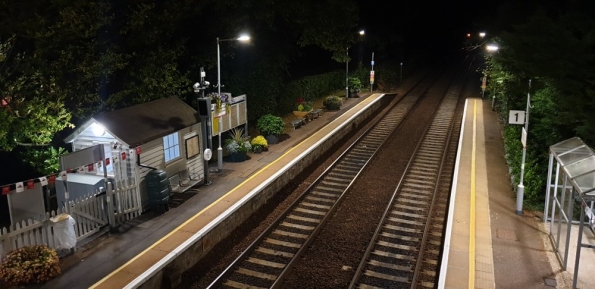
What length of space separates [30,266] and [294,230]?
6.56 meters

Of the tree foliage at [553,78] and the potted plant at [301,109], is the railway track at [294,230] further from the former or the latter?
the potted plant at [301,109]

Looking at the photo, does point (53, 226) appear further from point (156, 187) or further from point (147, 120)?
point (147, 120)

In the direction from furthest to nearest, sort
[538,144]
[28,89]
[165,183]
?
[538,144], [28,89], [165,183]

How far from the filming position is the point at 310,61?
1987 inches

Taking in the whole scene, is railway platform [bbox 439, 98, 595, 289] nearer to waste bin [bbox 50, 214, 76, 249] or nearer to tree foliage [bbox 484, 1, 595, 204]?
tree foliage [bbox 484, 1, 595, 204]

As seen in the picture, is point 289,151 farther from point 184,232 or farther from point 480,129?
point 480,129

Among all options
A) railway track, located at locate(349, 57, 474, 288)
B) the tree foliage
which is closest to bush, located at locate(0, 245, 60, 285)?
railway track, located at locate(349, 57, 474, 288)

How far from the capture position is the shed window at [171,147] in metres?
14.3

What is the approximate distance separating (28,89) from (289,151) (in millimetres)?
10024

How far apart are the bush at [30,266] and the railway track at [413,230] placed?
20.9 ft

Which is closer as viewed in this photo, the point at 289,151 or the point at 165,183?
the point at 165,183

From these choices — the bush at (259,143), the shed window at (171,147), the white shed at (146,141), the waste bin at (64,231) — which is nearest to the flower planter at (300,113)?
the bush at (259,143)

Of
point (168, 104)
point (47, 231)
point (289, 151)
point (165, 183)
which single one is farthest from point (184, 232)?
point (289, 151)

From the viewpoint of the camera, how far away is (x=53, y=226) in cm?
1017
